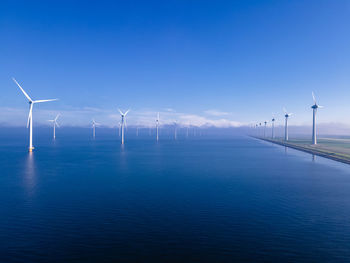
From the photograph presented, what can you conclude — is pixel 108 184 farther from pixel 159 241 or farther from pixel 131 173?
pixel 159 241

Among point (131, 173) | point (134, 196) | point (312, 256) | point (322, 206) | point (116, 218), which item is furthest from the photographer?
point (131, 173)

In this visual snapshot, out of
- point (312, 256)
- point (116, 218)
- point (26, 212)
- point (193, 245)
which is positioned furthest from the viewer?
point (26, 212)

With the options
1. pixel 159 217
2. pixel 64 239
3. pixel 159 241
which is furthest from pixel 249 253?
pixel 64 239

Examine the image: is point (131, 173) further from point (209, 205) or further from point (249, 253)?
point (249, 253)

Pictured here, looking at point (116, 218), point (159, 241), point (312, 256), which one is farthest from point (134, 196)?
point (312, 256)

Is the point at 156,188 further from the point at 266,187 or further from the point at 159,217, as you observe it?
the point at 266,187

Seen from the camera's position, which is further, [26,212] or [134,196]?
[134,196]

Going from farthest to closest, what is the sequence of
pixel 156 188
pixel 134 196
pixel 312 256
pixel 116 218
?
pixel 156 188
pixel 134 196
pixel 116 218
pixel 312 256

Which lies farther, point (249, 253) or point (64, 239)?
point (64, 239)

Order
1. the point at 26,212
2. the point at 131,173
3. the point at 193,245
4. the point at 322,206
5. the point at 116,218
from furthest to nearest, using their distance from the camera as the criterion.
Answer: the point at 131,173 < the point at 322,206 < the point at 26,212 < the point at 116,218 < the point at 193,245
